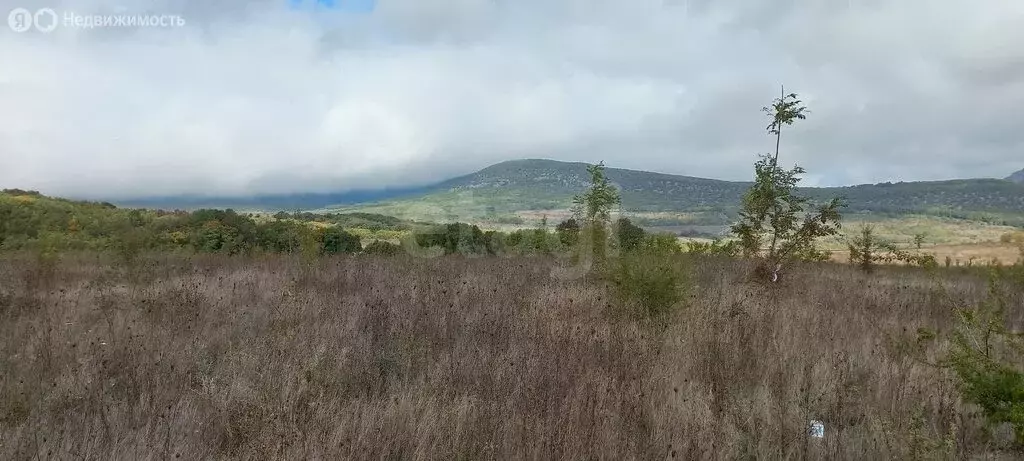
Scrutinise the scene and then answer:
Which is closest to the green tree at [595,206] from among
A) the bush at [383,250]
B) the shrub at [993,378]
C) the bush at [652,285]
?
the bush at [652,285]

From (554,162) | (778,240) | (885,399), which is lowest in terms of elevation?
(885,399)

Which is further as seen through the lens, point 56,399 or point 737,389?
point 737,389

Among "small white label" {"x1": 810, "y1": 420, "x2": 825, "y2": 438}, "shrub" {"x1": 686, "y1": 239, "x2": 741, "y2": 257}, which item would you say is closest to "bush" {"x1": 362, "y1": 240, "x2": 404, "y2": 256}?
"shrub" {"x1": 686, "y1": 239, "x2": 741, "y2": 257}

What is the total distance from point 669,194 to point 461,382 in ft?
304

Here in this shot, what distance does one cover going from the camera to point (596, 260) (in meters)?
9.62

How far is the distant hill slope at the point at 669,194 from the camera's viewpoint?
81.2 meters

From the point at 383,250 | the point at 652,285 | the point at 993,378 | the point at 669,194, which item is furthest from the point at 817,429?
the point at 669,194

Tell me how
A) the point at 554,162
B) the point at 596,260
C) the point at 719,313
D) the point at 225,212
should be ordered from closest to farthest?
the point at 719,313 < the point at 596,260 < the point at 225,212 < the point at 554,162

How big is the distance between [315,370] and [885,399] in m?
4.61

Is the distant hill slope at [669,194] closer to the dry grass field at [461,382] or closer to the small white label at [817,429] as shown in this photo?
the dry grass field at [461,382]

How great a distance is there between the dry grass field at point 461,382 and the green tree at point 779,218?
5.86 feet

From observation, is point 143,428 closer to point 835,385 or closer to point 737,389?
point 737,389

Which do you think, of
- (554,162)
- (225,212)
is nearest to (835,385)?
(225,212)

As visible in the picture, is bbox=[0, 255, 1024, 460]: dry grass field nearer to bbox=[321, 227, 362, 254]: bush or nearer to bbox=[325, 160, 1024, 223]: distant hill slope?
bbox=[321, 227, 362, 254]: bush
